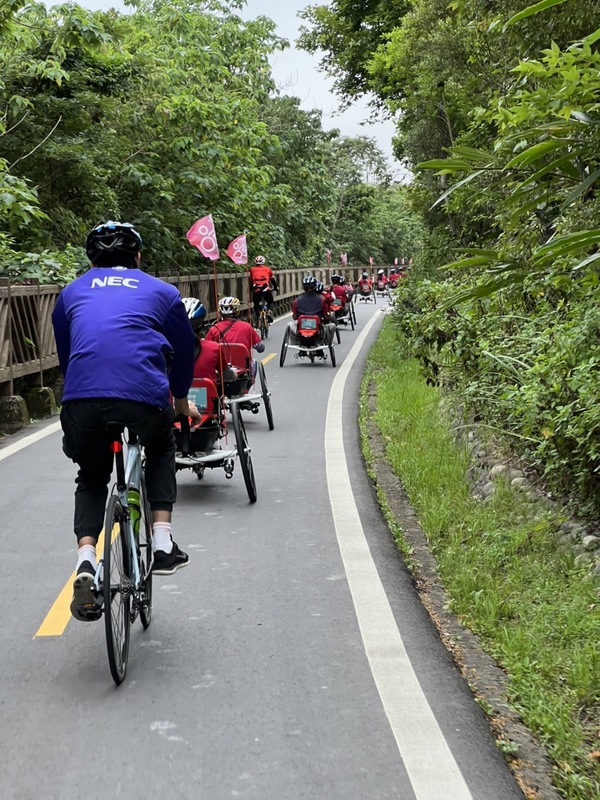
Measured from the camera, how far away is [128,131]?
832 inches

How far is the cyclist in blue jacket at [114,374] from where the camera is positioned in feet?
13.6

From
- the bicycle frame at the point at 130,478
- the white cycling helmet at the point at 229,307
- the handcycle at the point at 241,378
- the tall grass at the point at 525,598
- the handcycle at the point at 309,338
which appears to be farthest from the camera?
the handcycle at the point at 309,338

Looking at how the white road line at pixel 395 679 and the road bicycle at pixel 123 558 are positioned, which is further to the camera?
the road bicycle at pixel 123 558

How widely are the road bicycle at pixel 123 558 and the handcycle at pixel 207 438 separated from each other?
3003 millimetres

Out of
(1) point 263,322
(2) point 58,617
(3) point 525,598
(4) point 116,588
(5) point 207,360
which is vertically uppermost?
(5) point 207,360

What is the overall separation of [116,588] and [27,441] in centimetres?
704

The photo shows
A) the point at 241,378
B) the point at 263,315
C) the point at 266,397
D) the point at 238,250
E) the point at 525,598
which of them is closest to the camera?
the point at 525,598

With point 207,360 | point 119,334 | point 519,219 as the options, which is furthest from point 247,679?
point 207,360

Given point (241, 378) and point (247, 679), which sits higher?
point (241, 378)

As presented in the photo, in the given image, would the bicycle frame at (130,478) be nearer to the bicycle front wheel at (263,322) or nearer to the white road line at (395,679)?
the white road line at (395,679)

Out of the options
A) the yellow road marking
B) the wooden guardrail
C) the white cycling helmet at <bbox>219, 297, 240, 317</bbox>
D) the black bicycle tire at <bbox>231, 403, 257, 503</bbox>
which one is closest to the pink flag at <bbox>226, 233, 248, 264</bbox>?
the wooden guardrail

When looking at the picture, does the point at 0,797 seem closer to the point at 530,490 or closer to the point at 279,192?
the point at 530,490

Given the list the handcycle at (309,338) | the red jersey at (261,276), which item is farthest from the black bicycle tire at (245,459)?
the red jersey at (261,276)

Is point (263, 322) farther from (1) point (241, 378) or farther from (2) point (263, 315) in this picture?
(1) point (241, 378)
